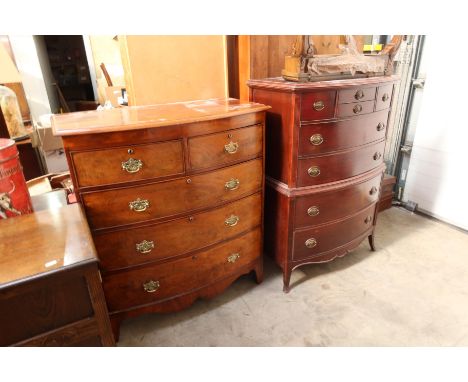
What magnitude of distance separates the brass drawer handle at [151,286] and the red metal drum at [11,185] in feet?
2.03

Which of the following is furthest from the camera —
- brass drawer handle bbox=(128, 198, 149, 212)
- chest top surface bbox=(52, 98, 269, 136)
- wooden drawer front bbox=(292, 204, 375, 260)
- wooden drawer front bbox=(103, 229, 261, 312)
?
wooden drawer front bbox=(292, 204, 375, 260)

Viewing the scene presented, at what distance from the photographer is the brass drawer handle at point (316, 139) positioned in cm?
162

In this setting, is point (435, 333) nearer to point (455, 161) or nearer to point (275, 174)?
point (275, 174)

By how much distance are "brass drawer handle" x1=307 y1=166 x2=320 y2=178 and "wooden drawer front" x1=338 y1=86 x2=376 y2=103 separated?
1.21ft

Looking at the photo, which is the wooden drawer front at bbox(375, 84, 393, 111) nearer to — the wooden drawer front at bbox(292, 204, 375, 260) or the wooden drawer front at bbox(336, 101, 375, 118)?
the wooden drawer front at bbox(336, 101, 375, 118)

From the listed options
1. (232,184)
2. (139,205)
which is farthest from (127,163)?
(232,184)

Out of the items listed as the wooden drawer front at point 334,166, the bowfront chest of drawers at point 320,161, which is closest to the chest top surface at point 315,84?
the bowfront chest of drawers at point 320,161

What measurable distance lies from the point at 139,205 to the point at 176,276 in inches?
17.8

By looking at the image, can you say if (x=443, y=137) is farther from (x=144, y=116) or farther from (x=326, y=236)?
(x=144, y=116)

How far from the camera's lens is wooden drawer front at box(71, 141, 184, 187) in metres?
1.20

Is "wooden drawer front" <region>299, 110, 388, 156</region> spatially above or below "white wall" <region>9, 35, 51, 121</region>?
below

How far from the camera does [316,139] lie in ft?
5.36

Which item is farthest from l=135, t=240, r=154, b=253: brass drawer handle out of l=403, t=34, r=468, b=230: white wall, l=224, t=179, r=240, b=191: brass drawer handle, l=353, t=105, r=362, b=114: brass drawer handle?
l=403, t=34, r=468, b=230: white wall
